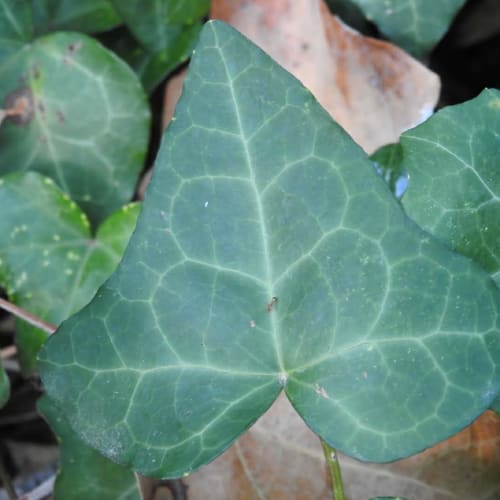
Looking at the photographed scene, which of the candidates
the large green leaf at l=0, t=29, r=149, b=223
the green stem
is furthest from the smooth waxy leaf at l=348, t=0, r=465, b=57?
the green stem

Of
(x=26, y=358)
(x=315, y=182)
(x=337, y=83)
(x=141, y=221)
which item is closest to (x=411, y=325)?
(x=315, y=182)

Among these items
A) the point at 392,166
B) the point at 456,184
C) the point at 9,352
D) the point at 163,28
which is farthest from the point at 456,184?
the point at 9,352

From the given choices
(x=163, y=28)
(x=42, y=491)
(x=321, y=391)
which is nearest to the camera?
(x=321, y=391)

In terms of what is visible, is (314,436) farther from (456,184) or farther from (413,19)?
(413,19)

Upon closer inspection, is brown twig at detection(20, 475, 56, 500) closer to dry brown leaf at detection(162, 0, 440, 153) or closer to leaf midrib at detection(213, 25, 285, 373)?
leaf midrib at detection(213, 25, 285, 373)

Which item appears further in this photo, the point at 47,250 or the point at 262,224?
the point at 47,250

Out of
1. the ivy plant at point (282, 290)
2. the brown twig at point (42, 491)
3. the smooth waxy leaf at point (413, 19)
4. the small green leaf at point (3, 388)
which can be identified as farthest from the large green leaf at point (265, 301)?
the smooth waxy leaf at point (413, 19)

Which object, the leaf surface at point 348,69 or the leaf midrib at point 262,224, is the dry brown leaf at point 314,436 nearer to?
the leaf surface at point 348,69
